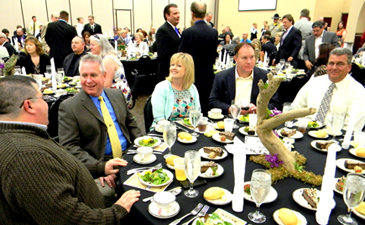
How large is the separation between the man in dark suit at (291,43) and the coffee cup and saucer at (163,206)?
19.1 ft

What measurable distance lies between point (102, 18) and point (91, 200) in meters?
13.9

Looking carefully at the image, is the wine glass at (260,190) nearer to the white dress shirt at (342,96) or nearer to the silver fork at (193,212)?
the silver fork at (193,212)

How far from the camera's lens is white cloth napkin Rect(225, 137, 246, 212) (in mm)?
1091

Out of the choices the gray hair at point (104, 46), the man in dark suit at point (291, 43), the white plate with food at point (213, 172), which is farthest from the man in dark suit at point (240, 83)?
the man in dark suit at point (291, 43)

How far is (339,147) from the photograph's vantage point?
176cm

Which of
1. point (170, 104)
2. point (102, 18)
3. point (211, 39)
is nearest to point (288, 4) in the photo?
point (102, 18)

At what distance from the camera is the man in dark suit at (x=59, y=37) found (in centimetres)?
598

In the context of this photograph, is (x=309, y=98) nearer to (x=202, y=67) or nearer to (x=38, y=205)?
(x=202, y=67)

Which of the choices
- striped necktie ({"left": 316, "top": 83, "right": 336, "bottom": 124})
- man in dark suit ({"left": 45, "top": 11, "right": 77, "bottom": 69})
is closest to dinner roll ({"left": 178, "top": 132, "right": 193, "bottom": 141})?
striped necktie ({"left": 316, "top": 83, "right": 336, "bottom": 124})

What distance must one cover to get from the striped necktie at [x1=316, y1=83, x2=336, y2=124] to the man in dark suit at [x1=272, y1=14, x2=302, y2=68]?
3.85m

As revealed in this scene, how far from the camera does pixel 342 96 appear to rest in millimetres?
2502

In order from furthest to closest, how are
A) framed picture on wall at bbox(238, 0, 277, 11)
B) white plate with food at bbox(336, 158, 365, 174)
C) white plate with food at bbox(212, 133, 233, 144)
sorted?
framed picture on wall at bbox(238, 0, 277, 11)
white plate with food at bbox(212, 133, 233, 144)
white plate with food at bbox(336, 158, 365, 174)

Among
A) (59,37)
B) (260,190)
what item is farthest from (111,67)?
(59,37)

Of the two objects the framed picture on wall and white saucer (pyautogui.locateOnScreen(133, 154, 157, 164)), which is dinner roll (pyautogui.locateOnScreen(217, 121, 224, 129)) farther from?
the framed picture on wall
